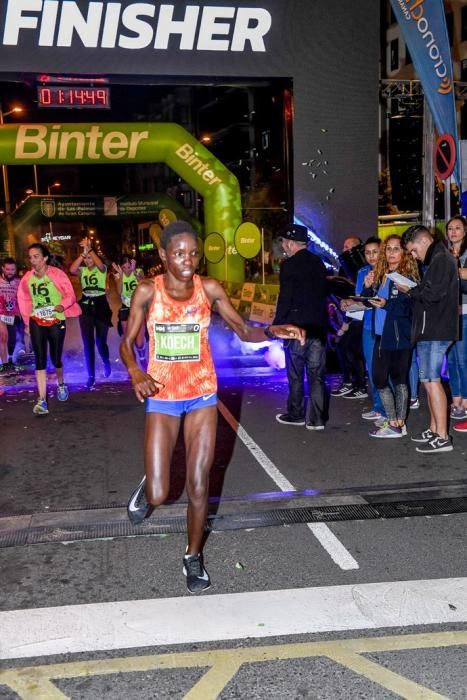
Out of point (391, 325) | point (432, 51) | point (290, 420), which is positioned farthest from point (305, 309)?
point (432, 51)

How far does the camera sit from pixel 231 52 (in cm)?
1132

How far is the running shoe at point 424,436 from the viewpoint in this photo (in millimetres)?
6702

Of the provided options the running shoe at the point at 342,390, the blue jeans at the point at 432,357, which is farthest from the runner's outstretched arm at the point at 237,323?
the running shoe at the point at 342,390

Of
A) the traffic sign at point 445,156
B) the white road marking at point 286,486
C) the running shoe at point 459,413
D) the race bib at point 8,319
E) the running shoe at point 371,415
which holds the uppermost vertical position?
the traffic sign at point 445,156

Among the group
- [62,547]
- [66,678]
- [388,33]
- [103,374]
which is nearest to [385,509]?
[62,547]

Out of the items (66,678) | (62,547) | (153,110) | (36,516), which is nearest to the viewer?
(66,678)

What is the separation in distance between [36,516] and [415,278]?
403cm

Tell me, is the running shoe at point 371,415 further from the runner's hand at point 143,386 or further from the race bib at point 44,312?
the runner's hand at point 143,386

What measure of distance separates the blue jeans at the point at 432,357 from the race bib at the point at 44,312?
4.30m

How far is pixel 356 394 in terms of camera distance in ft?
30.1

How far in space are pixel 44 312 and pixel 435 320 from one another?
4494 millimetres

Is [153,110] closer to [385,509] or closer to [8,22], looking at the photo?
[8,22]

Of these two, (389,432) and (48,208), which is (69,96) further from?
(48,208)

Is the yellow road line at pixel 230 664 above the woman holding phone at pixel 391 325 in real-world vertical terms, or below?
below
